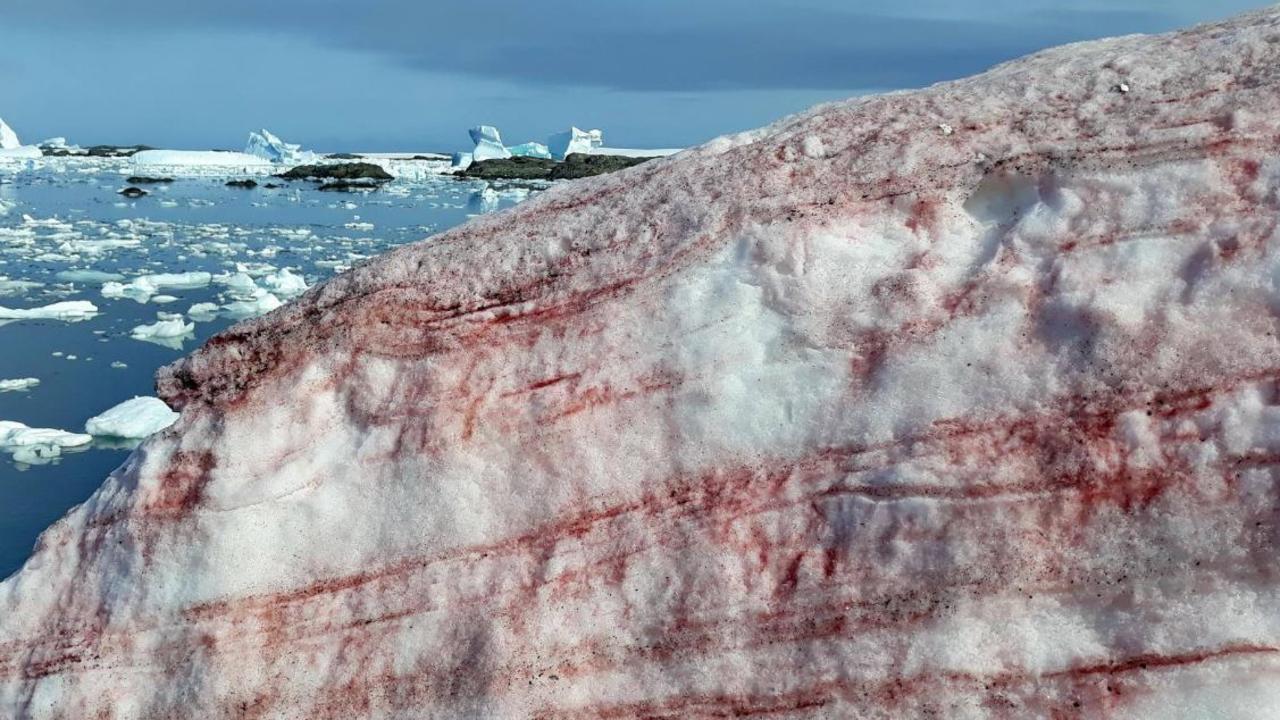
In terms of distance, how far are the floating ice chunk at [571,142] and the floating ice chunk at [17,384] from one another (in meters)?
35.2

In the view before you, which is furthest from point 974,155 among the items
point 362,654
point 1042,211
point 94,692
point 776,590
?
point 94,692

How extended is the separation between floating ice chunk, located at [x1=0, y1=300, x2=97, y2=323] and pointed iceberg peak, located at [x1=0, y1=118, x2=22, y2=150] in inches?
1770

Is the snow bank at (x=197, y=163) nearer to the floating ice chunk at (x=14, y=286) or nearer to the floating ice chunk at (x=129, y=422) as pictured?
the floating ice chunk at (x=14, y=286)

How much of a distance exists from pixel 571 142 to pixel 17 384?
35935 mm

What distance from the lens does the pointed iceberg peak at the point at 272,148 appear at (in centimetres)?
4594

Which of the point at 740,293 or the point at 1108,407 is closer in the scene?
the point at 1108,407

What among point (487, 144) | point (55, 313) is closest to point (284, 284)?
point (55, 313)

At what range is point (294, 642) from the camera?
289cm

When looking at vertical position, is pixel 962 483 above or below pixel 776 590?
above

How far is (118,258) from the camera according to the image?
56.0 ft

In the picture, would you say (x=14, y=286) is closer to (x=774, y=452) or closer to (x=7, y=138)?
(x=774, y=452)

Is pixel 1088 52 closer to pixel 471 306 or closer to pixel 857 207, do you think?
pixel 857 207

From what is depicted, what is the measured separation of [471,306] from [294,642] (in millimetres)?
1078

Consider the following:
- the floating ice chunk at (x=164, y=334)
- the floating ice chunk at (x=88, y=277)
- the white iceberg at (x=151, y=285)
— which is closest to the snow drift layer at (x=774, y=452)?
the floating ice chunk at (x=164, y=334)
